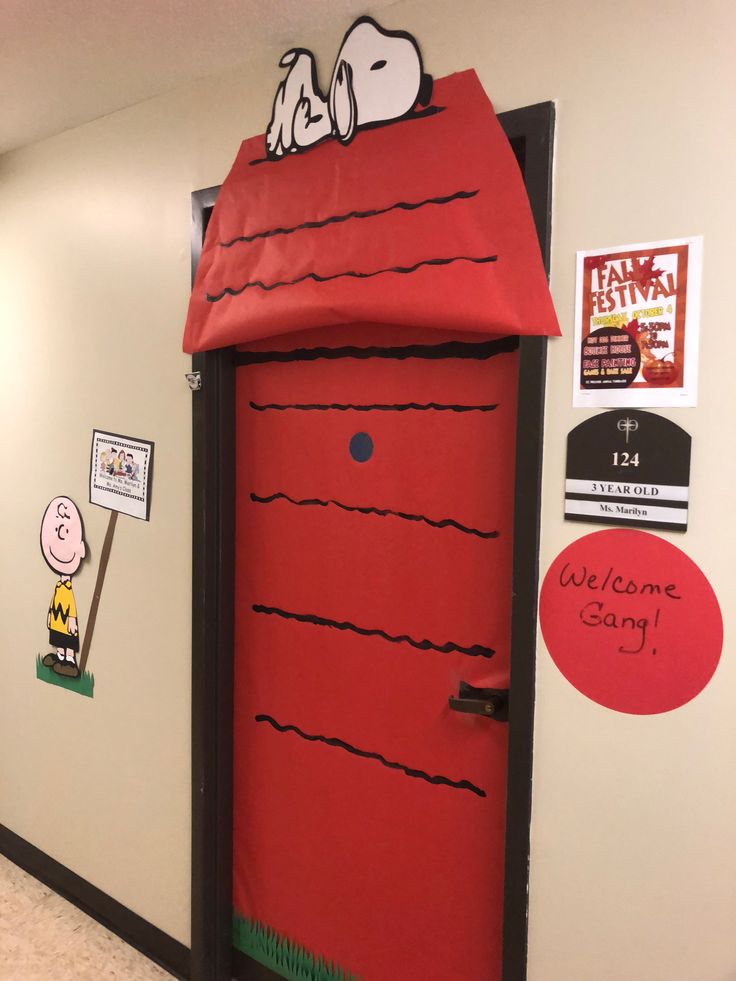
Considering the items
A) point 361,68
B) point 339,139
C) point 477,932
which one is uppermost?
point 361,68

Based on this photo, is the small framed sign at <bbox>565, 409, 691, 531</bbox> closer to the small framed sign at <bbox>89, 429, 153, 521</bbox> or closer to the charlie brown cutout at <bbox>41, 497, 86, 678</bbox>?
the small framed sign at <bbox>89, 429, 153, 521</bbox>

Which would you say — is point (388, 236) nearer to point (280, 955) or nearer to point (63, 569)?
point (63, 569)

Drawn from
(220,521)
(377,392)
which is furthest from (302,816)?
(377,392)

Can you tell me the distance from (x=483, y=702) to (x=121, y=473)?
49.0 inches

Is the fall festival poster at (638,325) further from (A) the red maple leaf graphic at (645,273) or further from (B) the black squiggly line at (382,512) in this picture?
(B) the black squiggly line at (382,512)

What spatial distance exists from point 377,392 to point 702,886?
115cm

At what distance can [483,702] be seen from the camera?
4.95 feet

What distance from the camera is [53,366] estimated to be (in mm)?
2309

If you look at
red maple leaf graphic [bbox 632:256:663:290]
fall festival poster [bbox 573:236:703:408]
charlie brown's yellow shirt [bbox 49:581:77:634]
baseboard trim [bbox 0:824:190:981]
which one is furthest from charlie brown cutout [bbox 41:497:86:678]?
red maple leaf graphic [bbox 632:256:663:290]

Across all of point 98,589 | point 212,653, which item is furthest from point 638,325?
point 98,589

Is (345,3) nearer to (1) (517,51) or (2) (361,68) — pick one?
(2) (361,68)

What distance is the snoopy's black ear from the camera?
1.47m

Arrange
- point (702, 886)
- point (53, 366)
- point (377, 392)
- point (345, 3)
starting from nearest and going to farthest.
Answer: point (702, 886)
point (345, 3)
point (377, 392)
point (53, 366)

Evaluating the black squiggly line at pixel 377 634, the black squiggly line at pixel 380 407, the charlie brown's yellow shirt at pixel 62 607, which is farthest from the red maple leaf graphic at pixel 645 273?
the charlie brown's yellow shirt at pixel 62 607
